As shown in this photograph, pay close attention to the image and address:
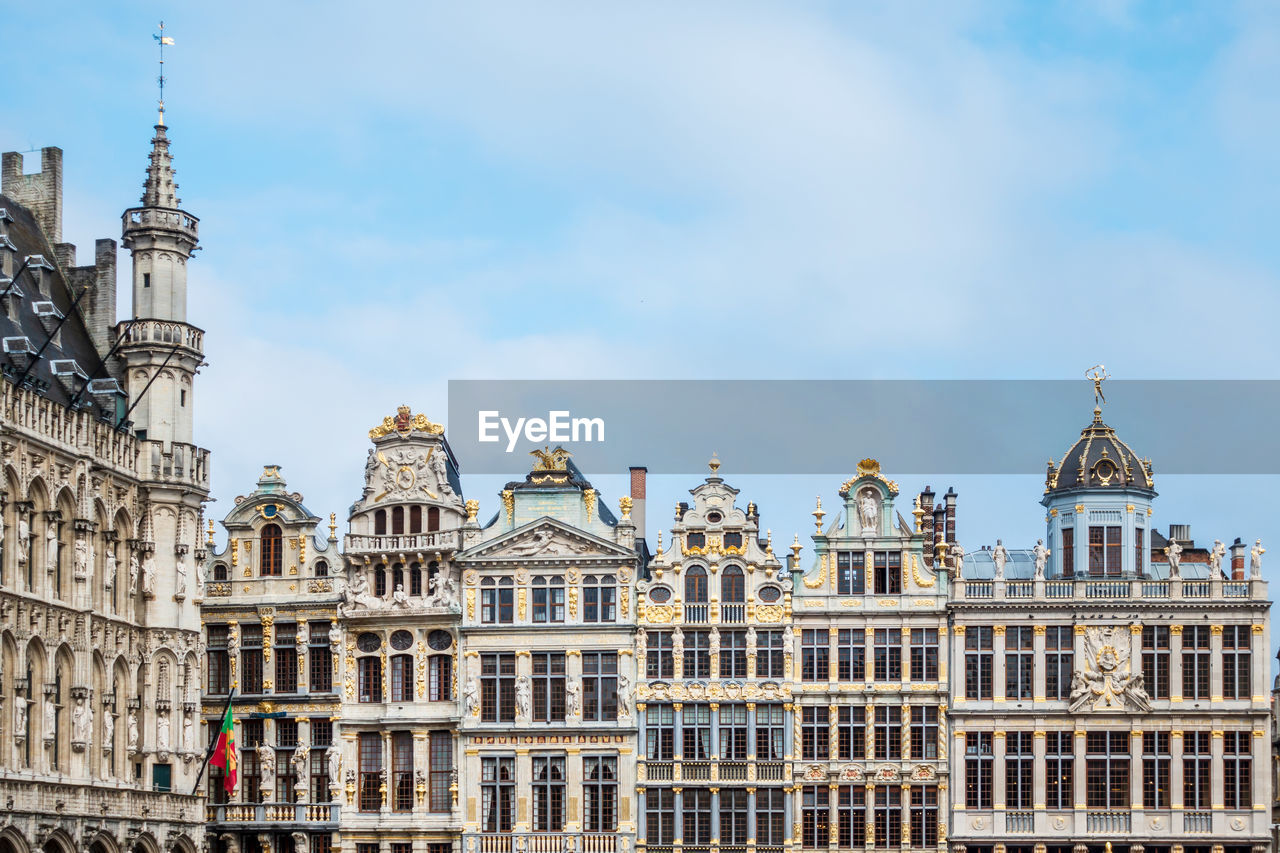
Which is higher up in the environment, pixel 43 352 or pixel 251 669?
pixel 43 352

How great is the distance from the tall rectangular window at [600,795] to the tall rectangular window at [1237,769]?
17.3 m

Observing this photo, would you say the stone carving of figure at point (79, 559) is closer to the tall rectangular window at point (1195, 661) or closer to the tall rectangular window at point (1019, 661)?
the tall rectangular window at point (1019, 661)

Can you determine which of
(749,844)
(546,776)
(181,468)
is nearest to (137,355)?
(181,468)

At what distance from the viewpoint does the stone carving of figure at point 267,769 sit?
6862 cm

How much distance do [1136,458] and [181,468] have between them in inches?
1096

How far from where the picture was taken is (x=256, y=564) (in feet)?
230

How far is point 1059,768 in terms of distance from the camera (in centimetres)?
6644

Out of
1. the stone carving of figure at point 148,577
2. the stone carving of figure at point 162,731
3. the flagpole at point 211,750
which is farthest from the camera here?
the flagpole at point 211,750

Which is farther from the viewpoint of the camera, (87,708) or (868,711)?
(868,711)

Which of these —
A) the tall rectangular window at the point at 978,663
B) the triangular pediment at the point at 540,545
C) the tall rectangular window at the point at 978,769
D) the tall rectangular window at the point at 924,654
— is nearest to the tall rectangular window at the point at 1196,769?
the tall rectangular window at the point at 978,769

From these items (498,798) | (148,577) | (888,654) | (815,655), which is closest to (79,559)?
(148,577)

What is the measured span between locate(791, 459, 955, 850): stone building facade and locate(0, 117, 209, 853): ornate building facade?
17.7m

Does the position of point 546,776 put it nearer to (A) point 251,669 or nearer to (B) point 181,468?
(A) point 251,669

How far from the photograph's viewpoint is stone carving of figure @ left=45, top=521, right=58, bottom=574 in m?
60.2
